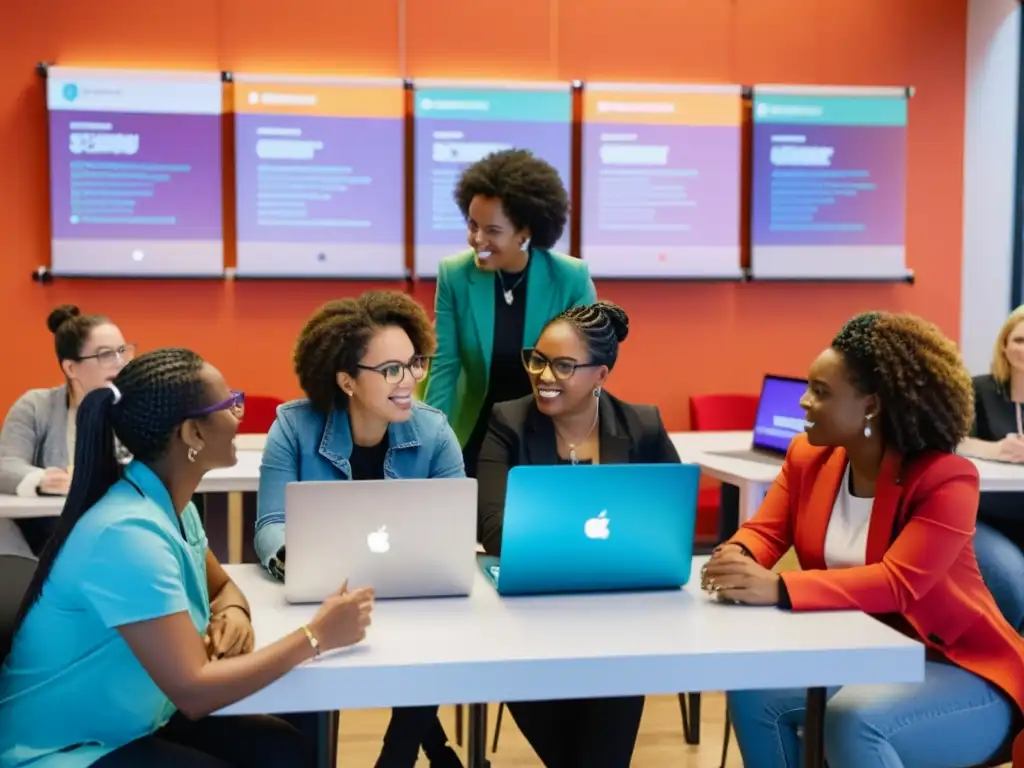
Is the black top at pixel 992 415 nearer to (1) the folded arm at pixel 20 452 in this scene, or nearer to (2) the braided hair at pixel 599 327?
(2) the braided hair at pixel 599 327

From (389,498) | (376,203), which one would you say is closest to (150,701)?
(389,498)

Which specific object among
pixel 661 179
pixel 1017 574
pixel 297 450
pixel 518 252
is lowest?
pixel 1017 574

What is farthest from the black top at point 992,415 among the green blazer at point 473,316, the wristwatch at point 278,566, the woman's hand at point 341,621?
the woman's hand at point 341,621

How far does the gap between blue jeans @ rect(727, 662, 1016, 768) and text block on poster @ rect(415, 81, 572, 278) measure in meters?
3.37

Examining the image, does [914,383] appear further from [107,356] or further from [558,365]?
[107,356]

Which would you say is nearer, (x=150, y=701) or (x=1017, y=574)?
(x=150, y=701)

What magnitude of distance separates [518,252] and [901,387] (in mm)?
1539

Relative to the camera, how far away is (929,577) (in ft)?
6.66

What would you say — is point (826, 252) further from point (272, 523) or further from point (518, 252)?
point (272, 523)

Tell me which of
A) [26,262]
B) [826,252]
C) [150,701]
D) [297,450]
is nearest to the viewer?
[150,701]

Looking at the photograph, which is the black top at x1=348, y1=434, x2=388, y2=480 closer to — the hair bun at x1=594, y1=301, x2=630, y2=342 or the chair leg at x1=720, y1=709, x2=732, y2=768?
the hair bun at x1=594, y1=301, x2=630, y2=342

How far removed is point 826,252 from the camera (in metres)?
5.35

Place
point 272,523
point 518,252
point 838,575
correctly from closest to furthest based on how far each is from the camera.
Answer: point 838,575
point 272,523
point 518,252

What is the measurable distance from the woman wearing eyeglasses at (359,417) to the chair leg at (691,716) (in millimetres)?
988
